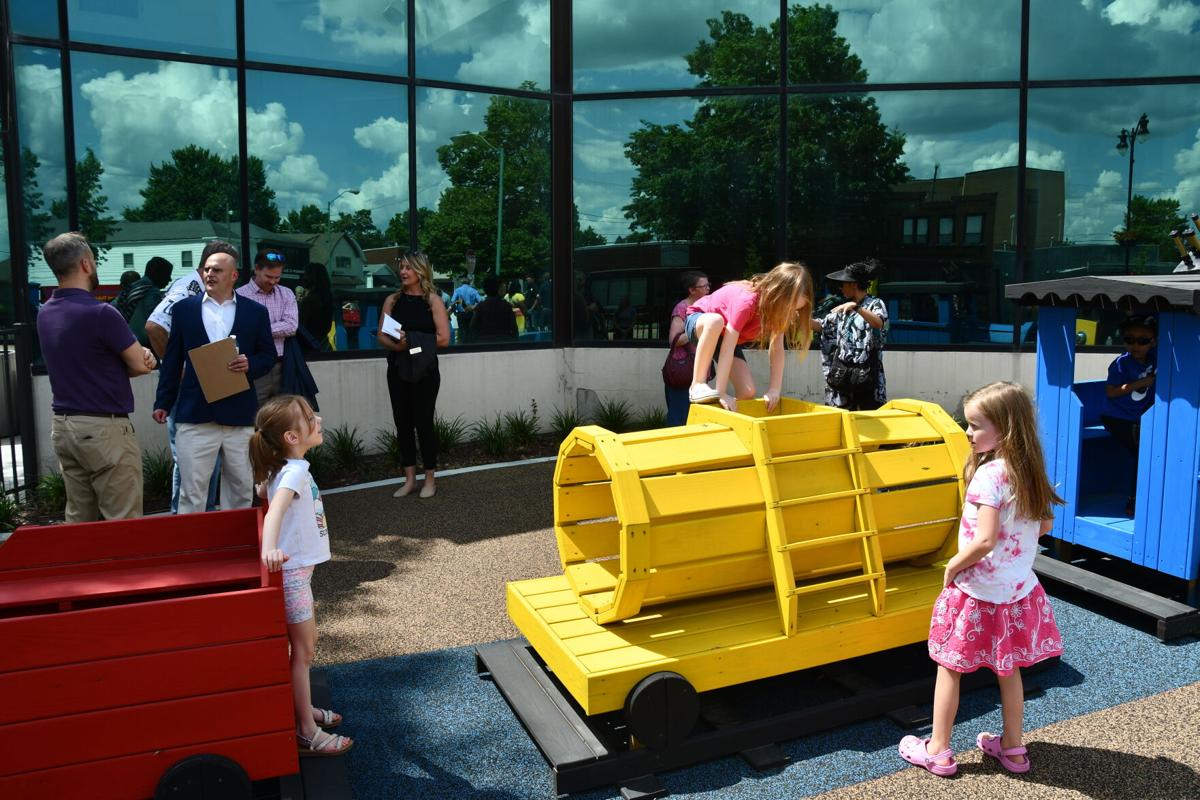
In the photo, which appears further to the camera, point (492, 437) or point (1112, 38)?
point (1112, 38)

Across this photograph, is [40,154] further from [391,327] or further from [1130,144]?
[1130,144]

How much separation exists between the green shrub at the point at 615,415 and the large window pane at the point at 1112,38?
5578 mm

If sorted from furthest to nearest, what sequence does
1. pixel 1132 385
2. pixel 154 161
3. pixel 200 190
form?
pixel 200 190 → pixel 154 161 → pixel 1132 385

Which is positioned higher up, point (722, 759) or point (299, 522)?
point (299, 522)

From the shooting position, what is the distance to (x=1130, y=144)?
10141 mm

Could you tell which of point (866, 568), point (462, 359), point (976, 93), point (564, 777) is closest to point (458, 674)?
point (564, 777)

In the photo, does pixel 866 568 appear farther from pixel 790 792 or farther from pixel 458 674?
pixel 458 674

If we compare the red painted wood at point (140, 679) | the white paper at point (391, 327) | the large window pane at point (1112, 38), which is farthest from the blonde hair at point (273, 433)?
the large window pane at point (1112, 38)

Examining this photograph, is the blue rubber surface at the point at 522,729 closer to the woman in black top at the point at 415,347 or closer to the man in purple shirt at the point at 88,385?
the man in purple shirt at the point at 88,385

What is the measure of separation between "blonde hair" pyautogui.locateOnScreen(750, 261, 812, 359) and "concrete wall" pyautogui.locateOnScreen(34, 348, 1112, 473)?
4390 mm

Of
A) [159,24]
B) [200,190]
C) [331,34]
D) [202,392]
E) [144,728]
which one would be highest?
[331,34]

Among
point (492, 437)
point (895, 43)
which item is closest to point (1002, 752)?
point (492, 437)

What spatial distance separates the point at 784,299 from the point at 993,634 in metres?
1.94

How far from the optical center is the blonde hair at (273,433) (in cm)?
358
